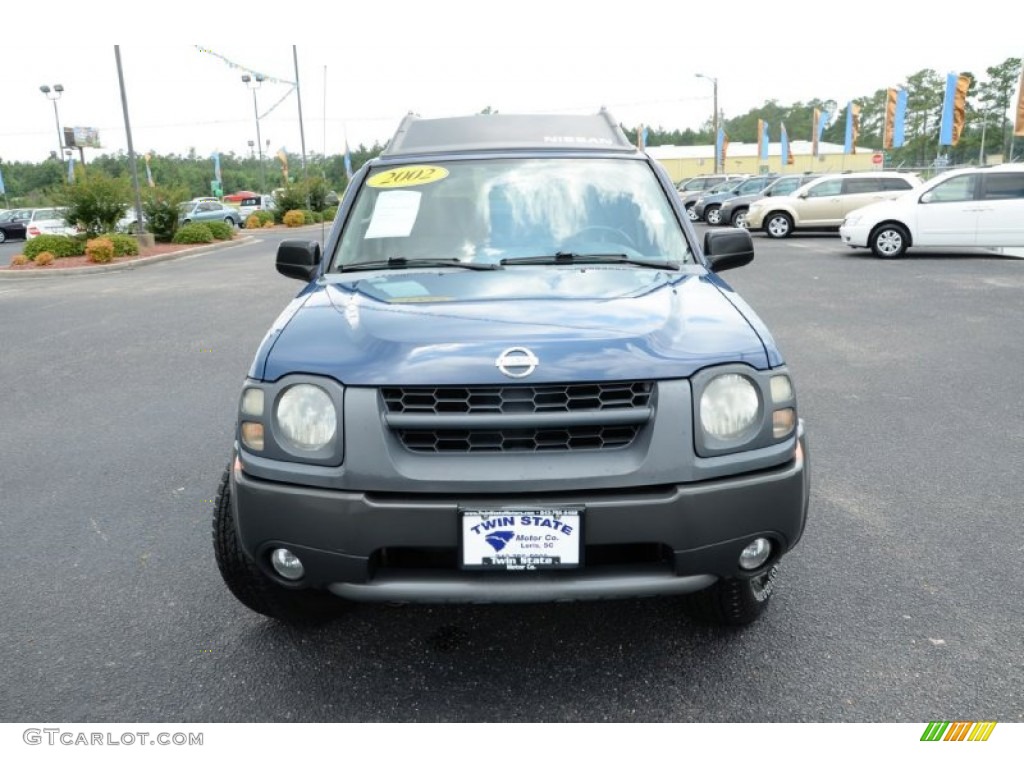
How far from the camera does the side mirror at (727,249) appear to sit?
12.3ft

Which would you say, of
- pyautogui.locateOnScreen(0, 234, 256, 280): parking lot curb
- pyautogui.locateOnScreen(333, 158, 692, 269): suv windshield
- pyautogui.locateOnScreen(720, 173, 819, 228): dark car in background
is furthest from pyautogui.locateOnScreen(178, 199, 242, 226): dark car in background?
pyautogui.locateOnScreen(333, 158, 692, 269): suv windshield

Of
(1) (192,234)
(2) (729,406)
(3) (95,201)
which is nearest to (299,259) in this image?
(2) (729,406)

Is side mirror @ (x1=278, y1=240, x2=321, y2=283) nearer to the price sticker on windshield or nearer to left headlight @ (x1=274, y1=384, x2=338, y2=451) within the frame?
the price sticker on windshield

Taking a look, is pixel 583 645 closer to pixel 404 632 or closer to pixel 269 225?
pixel 404 632

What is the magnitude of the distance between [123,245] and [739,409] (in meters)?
20.3

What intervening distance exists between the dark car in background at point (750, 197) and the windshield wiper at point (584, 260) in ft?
71.5

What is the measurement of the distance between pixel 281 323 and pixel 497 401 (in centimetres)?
88

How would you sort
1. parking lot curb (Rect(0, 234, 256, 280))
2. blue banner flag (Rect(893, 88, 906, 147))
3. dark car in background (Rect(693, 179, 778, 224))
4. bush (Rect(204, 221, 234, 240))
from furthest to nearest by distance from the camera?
blue banner flag (Rect(893, 88, 906, 147)) < dark car in background (Rect(693, 179, 778, 224)) < bush (Rect(204, 221, 234, 240)) < parking lot curb (Rect(0, 234, 256, 280))

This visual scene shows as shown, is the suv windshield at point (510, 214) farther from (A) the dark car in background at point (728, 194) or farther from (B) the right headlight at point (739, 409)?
(A) the dark car in background at point (728, 194)

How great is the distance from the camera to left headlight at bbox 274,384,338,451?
2369 millimetres

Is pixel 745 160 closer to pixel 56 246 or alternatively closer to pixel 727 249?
pixel 56 246

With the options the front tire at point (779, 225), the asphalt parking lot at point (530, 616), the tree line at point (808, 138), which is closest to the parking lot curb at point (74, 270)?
the asphalt parking lot at point (530, 616)

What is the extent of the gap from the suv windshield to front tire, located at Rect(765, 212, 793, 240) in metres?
18.9

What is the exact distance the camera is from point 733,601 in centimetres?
279
